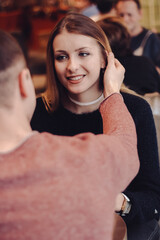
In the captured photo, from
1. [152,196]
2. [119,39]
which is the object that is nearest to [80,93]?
[152,196]

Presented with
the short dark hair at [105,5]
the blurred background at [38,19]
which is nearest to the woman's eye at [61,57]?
the short dark hair at [105,5]

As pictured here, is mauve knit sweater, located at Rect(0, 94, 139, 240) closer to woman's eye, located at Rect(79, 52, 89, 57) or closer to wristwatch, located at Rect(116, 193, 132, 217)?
wristwatch, located at Rect(116, 193, 132, 217)

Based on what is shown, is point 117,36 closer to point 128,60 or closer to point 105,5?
point 128,60

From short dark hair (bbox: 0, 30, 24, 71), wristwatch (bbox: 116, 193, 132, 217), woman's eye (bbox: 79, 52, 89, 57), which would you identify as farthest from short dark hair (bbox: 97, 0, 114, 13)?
short dark hair (bbox: 0, 30, 24, 71)

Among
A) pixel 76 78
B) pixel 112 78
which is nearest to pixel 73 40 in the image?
pixel 76 78

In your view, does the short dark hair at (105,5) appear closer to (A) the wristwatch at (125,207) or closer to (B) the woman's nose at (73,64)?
(B) the woman's nose at (73,64)

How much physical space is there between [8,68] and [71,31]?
1.87 ft

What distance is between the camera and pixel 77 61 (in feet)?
4.32

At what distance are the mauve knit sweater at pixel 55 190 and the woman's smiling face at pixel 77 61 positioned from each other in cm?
59

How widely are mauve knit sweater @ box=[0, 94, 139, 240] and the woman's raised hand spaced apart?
352mm

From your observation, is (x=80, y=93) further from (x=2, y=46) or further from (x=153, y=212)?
(x=2, y=46)

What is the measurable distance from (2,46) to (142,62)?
1700 mm

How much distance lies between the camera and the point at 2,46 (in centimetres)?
79

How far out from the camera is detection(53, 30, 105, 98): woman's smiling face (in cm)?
130
